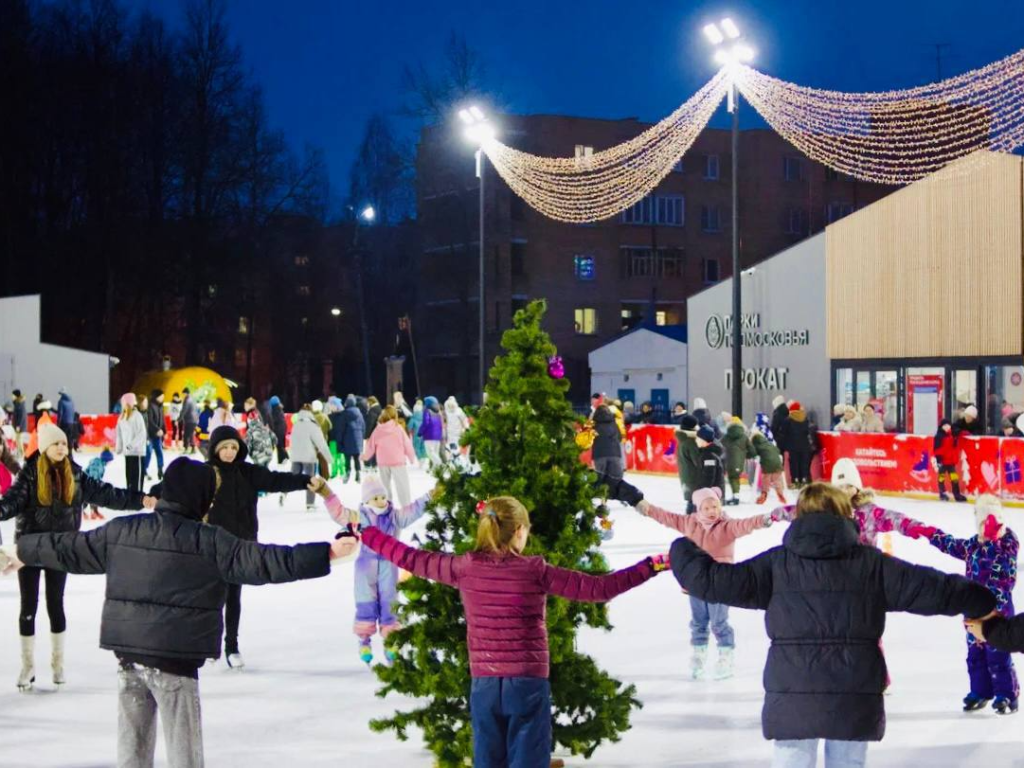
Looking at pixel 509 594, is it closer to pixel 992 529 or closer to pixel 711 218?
pixel 992 529

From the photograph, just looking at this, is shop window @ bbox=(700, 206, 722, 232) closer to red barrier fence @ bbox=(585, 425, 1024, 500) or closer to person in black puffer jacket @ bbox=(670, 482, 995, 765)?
red barrier fence @ bbox=(585, 425, 1024, 500)

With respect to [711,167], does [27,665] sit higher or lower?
lower

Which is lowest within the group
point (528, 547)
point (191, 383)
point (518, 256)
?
point (528, 547)

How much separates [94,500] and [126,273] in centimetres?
4591

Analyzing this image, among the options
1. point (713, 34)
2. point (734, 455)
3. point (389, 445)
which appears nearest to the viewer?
point (389, 445)

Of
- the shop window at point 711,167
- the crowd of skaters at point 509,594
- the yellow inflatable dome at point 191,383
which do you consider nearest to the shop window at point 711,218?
the shop window at point 711,167

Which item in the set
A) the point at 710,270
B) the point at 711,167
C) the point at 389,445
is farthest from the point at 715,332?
the point at 711,167

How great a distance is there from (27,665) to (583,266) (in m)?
52.4

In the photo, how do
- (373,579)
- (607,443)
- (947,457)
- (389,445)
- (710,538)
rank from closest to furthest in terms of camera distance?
(710,538), (373,579), (389,445), (607,443), (947,457)

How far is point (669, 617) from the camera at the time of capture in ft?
36.6

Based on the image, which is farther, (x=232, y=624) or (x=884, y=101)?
(x=884, y=101)

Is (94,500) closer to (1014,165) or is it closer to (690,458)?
(690,458)

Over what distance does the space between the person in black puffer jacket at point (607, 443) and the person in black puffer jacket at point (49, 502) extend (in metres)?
11.7

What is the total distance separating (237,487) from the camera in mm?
8828
